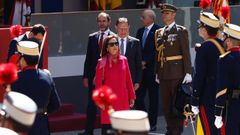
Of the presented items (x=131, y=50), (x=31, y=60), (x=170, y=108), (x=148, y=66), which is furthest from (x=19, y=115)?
(x=148, y=66)

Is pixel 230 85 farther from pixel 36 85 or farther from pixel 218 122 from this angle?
pixel 36 85

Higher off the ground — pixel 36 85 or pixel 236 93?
pixel 36 85

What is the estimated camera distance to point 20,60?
27.6 feet

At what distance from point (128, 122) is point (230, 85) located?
4.76 m

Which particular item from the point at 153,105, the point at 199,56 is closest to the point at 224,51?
the point at 199,56

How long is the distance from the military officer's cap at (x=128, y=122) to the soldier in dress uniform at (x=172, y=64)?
22.9 feet

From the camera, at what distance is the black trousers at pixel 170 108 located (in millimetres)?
12031

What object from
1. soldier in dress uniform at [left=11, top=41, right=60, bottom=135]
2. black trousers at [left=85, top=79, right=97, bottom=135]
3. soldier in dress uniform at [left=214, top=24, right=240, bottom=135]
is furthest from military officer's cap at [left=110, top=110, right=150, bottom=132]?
black trousers at [left=85, top=79, right=97, bottom=135]

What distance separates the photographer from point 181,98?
11.8 meters

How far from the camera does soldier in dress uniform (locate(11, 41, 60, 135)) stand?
26.9 ft

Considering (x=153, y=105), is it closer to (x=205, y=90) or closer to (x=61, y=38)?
(x=61, y=38)

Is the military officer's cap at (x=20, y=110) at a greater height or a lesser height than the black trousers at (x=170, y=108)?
greater

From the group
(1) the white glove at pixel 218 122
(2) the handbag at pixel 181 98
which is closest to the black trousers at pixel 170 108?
(2) the handbag at pixel 181 98

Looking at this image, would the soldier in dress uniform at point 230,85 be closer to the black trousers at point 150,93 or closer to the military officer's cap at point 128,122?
the black trousers at point 150,93
